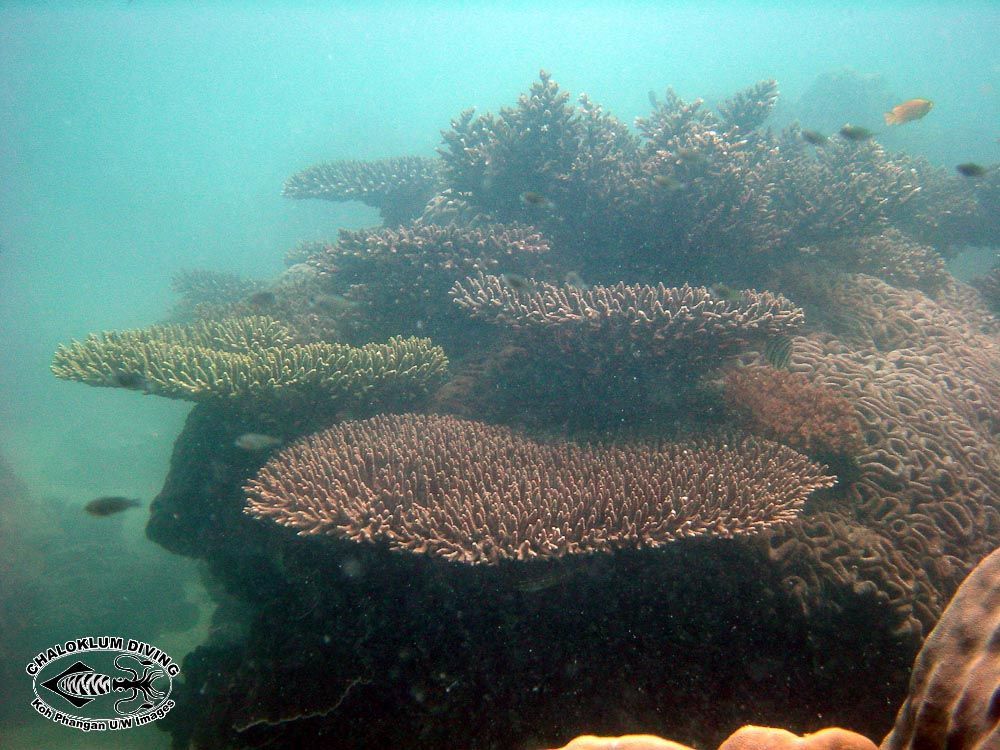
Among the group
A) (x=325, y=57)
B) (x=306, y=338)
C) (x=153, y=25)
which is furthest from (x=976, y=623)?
(x=325, y=57)

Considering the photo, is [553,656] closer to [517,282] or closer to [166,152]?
[517,282]

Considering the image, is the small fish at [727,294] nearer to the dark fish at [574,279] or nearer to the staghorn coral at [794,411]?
the staghorn coral at [794,411]

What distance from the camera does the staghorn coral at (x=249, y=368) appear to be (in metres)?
5.13

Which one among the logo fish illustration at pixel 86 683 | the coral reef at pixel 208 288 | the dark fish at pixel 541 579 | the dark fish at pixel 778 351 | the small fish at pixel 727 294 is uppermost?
the small fish at pixel 727 294

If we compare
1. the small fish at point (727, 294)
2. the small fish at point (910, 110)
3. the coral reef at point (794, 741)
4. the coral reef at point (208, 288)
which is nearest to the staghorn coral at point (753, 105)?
the small fish at point (910, 110)

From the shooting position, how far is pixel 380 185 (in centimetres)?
1192

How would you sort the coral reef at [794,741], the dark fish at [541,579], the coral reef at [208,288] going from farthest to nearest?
the coral reef at [208,288]
the dark fish at [541,579]
the coral reef at [794,741]

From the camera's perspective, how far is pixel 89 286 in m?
46.8

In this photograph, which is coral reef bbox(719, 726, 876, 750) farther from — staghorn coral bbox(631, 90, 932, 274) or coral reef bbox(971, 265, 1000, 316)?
coral reef bbox(971, 265, 1000, 316)

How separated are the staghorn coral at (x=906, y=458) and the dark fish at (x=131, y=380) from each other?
20.3 ft

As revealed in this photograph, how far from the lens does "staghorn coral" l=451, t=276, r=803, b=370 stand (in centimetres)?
473

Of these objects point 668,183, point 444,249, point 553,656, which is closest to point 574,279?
point 668,183

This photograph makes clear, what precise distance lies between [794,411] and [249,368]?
556 centimetres

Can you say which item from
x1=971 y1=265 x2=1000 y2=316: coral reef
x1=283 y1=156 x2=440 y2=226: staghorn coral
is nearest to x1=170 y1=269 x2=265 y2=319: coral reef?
x1=283 y1=156 x2=440 y2=226: staghorn coral
